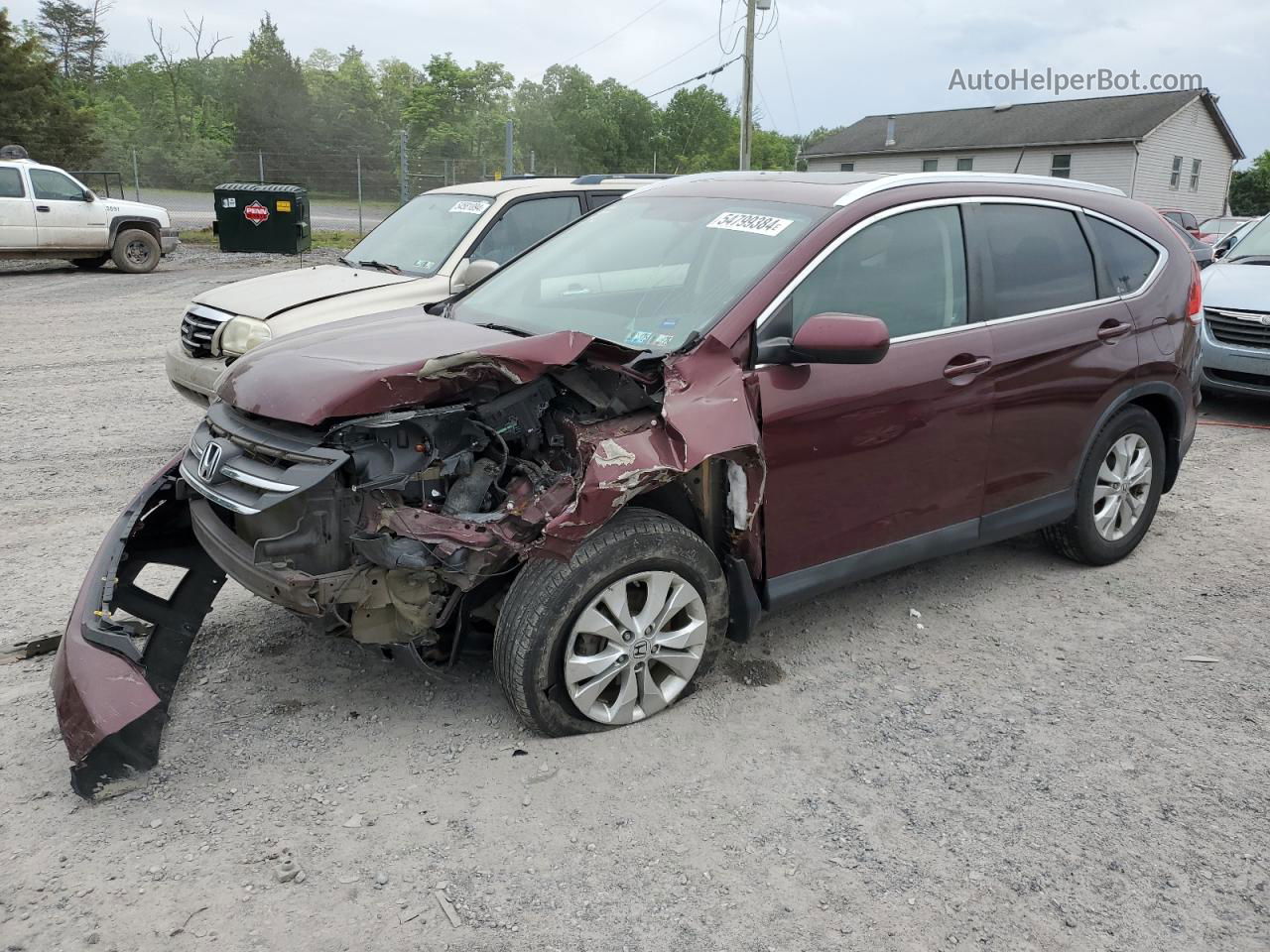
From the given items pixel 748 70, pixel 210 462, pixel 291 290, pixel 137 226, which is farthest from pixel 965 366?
pixel 748 70

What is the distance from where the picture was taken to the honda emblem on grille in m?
3.31

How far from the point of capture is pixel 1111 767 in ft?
11.1

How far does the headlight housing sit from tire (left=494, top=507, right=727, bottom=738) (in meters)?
3.80

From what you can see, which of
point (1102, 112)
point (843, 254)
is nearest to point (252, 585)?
point (843, 254)

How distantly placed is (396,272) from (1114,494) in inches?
199

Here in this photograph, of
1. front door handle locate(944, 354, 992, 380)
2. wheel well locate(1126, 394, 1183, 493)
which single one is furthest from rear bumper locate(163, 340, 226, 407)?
wheel well locate(1126, 394, 1183, 493)

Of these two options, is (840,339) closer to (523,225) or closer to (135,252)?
(523,225)

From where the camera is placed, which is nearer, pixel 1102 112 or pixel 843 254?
pixel 843 254

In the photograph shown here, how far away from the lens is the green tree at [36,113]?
33094 millimetres

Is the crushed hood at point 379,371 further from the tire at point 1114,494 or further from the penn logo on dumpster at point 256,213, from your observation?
the penn logo on dumpster at point 256,213

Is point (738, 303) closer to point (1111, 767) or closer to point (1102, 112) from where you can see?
point (1111, 767)

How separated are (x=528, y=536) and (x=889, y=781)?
1448 millimetres

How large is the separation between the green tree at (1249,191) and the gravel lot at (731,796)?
59.1 meters

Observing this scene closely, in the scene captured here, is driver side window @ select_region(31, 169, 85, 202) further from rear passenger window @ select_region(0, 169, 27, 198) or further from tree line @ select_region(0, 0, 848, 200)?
tree line @ select_region(0, 0, 848, 200)
